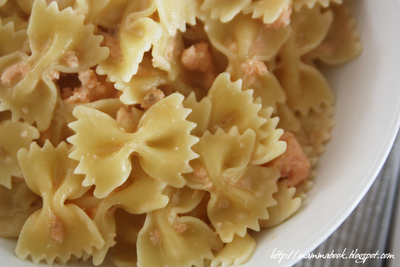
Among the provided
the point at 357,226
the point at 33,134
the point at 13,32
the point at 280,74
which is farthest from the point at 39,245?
the point at 357,226

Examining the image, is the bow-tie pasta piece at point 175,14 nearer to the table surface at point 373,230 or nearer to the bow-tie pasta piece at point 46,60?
the bow-tie pasta piece at point 46,60

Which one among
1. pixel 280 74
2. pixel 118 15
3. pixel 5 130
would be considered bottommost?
pixel 5 130

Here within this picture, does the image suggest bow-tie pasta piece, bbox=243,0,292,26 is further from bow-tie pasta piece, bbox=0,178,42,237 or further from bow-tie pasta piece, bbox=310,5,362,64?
bow-tie pasta piece, bbox=0,178,42,237

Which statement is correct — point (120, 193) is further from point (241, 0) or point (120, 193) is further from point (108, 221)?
point (241, 0)

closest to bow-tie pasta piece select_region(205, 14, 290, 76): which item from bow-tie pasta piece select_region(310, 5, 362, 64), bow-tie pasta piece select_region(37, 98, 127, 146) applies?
bow-tie pasta piece select_region(310, 5, 362, 64)

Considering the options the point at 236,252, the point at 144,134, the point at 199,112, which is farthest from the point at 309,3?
the point at 236,252

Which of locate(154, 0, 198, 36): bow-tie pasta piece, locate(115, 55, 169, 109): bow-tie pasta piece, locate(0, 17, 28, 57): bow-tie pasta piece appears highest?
locate(154, 0, 198, 36): bow-tie pasta piece

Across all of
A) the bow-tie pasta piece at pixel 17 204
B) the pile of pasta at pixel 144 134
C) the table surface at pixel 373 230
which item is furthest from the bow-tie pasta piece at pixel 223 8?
the table surface at pixel 373 230
